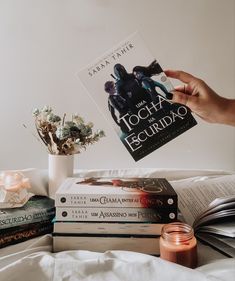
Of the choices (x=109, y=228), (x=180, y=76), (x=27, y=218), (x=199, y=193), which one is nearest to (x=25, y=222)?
(x=27, y=218)

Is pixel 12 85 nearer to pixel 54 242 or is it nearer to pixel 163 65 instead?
pixel 163 65

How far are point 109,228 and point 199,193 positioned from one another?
27 centimetres

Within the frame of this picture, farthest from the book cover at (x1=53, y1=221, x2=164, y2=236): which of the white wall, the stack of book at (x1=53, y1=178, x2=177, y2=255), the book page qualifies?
the white wall

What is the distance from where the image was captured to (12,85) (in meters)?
1.08

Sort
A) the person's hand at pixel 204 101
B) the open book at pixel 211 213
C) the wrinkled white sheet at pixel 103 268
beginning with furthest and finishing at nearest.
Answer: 1. the person's hand at pixel 204 101
2. the open book at pixel 211 213
3. the wrinkled white sheet at pixel 103 268

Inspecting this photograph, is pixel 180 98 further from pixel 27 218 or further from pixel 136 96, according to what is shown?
pixel 27 218

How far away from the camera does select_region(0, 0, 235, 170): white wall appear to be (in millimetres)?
1057

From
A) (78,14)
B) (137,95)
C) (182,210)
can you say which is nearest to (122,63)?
(137,95)

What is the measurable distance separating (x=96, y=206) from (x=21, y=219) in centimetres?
15

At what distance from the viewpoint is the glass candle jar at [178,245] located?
1.54 ft

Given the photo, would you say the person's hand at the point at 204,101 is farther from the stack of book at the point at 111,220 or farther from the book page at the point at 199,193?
the stack of book at the point at 111,220

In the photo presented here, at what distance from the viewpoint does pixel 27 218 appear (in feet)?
1.89

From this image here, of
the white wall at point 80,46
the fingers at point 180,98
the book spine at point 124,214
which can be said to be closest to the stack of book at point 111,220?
the book spine at point 124,214

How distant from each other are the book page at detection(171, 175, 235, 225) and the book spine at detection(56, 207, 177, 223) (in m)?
0.11
